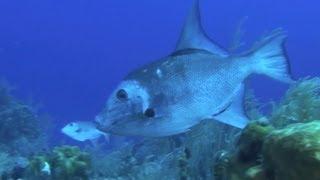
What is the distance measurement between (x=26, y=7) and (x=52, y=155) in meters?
109

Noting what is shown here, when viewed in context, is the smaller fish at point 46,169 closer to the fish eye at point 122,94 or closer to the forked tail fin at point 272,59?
the fish eye at point 122,94

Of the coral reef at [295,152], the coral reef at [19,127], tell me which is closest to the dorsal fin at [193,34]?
the coral reef at [295,152]

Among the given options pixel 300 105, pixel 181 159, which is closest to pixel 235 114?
pixel 300 105

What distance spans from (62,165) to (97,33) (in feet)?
362

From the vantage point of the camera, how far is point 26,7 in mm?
112000

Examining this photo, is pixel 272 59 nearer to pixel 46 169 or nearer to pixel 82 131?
pixel 46 169

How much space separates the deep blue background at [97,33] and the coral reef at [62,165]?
Answer: 78.0 m

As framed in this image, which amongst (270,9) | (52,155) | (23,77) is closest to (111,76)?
(23,77)

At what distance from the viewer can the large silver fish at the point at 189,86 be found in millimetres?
3889

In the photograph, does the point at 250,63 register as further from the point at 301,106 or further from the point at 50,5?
the point at 50,5

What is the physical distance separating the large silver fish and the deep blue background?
266 feet

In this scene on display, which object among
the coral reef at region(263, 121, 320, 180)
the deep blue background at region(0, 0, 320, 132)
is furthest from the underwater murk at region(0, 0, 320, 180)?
the deep blue background at region(0, 0, 320, 132)

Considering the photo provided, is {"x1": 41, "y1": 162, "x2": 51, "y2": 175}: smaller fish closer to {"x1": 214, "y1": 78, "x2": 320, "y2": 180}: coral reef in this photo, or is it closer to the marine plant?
{"x1": 214, "y1": 78, "x2": 320, "y2": 180}: coral reef

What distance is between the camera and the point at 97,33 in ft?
380
